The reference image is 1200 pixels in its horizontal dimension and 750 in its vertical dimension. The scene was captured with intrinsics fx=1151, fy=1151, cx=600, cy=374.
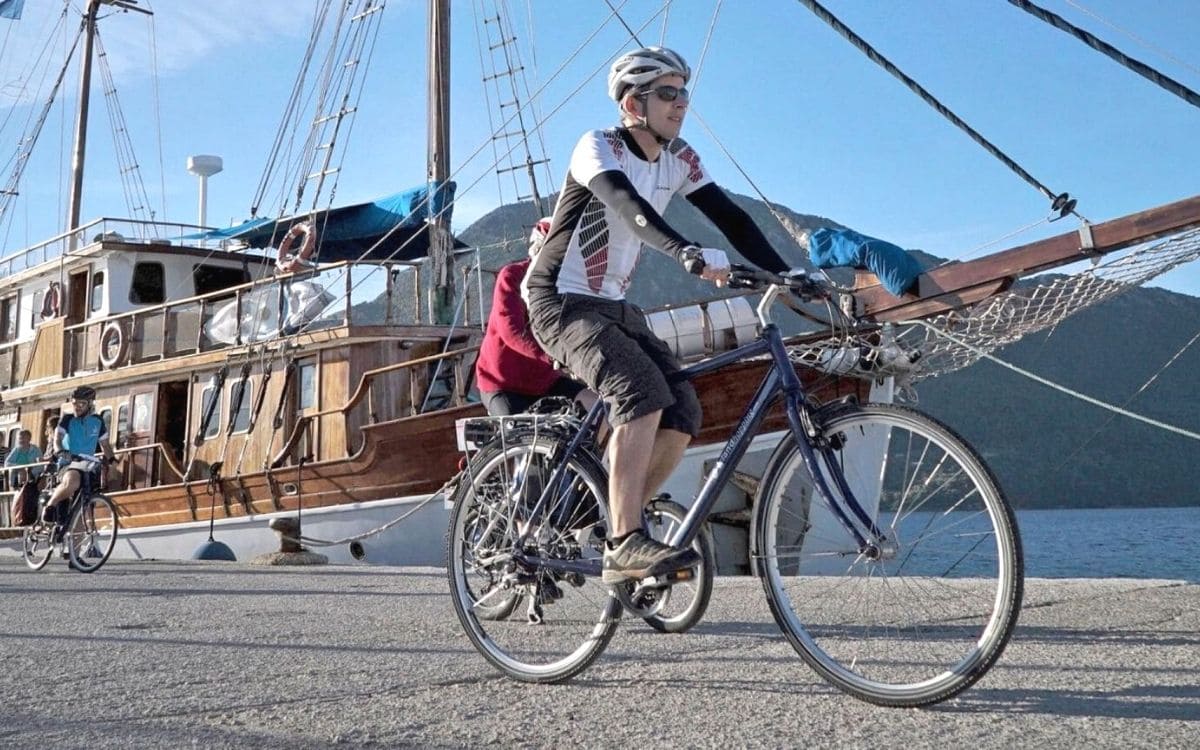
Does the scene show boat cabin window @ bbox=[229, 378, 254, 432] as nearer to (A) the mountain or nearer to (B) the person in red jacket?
(B) the person in red jacket

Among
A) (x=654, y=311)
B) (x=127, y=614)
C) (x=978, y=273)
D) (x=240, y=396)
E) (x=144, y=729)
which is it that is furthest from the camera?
(x=240, y=396)

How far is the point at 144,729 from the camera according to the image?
2633mm

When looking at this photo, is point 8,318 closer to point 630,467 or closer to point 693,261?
point 630,467

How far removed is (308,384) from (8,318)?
914 centimetres

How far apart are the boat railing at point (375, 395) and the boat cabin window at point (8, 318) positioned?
885 cm

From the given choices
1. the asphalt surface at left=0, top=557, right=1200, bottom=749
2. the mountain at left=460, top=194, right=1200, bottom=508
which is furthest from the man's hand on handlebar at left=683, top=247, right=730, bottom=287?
the mountain at left=460, top=194, right=1200, bottom=508

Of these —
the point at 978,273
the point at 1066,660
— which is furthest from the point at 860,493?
the point at 978,273

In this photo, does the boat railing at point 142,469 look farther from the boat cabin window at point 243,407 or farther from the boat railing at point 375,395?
the boat railing at point 375,395

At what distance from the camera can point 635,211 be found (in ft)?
10.0

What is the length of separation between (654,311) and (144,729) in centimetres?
875

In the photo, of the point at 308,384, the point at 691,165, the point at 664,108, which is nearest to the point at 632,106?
the point at 664,108

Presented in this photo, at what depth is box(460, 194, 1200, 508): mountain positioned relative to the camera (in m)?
96.0

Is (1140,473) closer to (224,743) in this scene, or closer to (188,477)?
(188,477)

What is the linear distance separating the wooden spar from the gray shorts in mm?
5229
